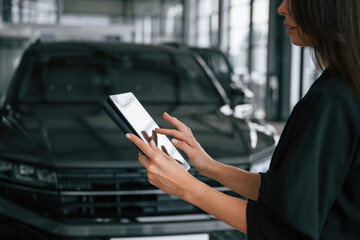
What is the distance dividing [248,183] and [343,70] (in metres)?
0.49

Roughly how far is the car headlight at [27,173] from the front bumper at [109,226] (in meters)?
0.13

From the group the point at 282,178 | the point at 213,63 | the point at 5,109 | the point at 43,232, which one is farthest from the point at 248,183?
the point at 213,63

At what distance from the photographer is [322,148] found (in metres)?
0.84

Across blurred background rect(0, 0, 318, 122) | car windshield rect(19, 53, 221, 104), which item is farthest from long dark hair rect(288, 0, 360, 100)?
blurred background rect(0, 0, 318, 122)

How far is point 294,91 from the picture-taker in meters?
9.71

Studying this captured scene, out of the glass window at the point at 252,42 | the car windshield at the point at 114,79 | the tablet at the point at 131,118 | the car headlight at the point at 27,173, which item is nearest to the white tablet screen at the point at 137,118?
the tablet at the point at 131,118

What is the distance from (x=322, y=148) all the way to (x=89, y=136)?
154 cm

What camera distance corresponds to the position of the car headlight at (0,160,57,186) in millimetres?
1974

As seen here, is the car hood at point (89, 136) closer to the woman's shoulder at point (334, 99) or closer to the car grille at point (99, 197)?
the car grille at point (99, 197)

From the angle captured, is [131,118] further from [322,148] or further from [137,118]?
[322,148]

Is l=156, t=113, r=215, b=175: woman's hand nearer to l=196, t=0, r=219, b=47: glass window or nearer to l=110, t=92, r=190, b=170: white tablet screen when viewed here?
l=110, t=92, r=190, b=170: white tablet screen

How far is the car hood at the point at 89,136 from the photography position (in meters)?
1.99

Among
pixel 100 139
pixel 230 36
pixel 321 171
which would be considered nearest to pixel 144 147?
pixel 321 171

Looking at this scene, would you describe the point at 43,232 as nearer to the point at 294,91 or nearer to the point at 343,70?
the point at 343,70
